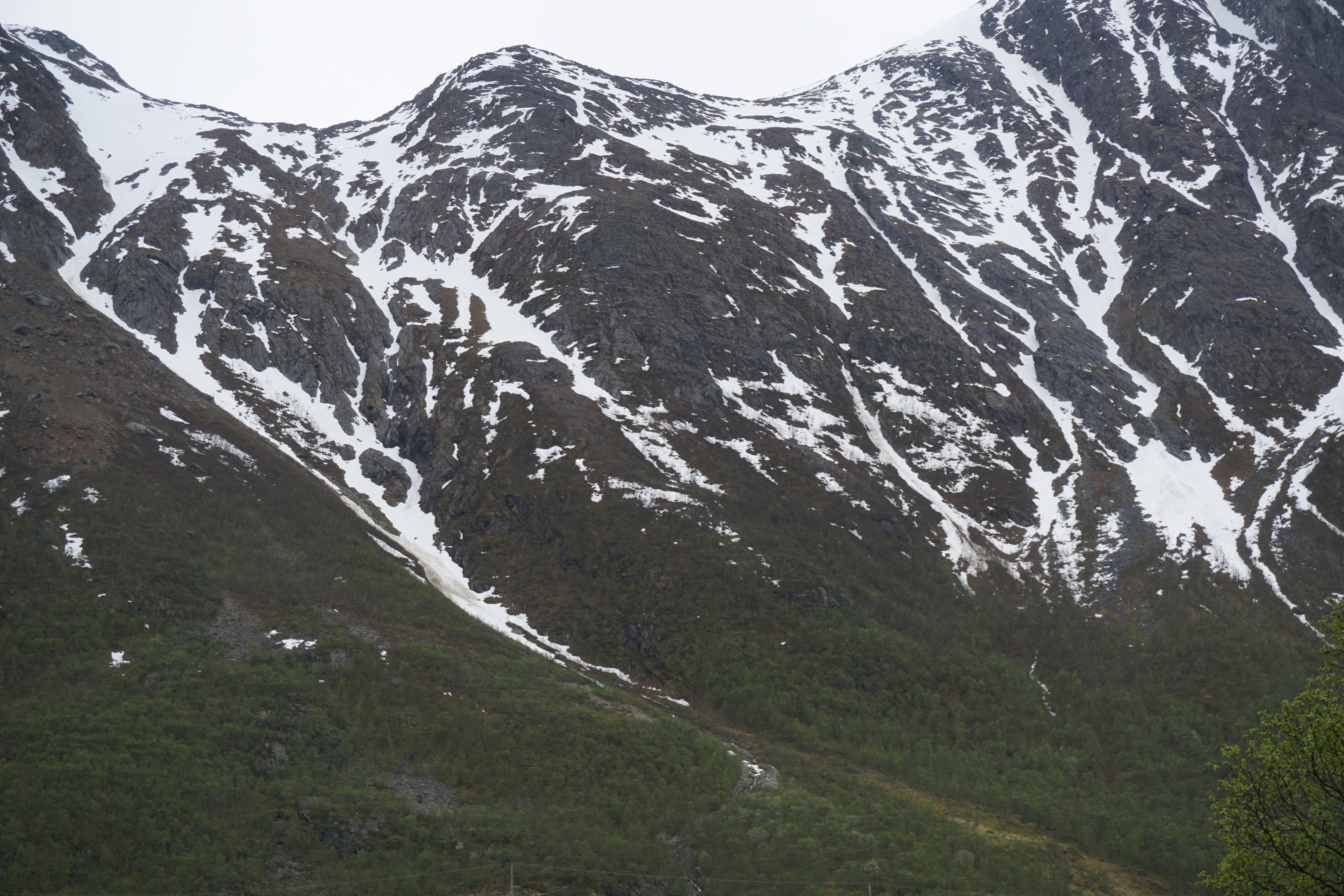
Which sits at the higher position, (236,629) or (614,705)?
(236,629)

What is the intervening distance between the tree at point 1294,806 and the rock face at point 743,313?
130 ft

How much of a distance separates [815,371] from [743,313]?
1260 centimetres

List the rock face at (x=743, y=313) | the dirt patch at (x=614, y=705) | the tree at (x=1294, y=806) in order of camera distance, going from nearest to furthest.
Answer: the tree at (x=1294, y=806), the dirt patch at (x=614, y=705), the rock face at (x=743, y=313)

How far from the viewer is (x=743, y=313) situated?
100125 mm

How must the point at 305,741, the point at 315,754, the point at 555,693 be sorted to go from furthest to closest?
the point at 555,693 < the point at 305,741 < the point at 315,754

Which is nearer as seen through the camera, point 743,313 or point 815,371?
point 815,371

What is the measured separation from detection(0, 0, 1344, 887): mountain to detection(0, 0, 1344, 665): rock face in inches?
22.2

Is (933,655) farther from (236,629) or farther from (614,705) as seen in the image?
(236,629)

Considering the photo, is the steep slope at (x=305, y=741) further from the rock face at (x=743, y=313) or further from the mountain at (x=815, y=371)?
the rock face at (x=743, y=313)

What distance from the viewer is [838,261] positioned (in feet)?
388

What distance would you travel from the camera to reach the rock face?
71188 mm

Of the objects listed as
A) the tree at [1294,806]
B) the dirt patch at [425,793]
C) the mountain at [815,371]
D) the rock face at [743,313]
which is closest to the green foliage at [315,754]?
the dirt patch at [425,793]

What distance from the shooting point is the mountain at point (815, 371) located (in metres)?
54.5

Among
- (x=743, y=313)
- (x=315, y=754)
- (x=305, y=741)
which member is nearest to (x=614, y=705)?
(x=315, y=754)
